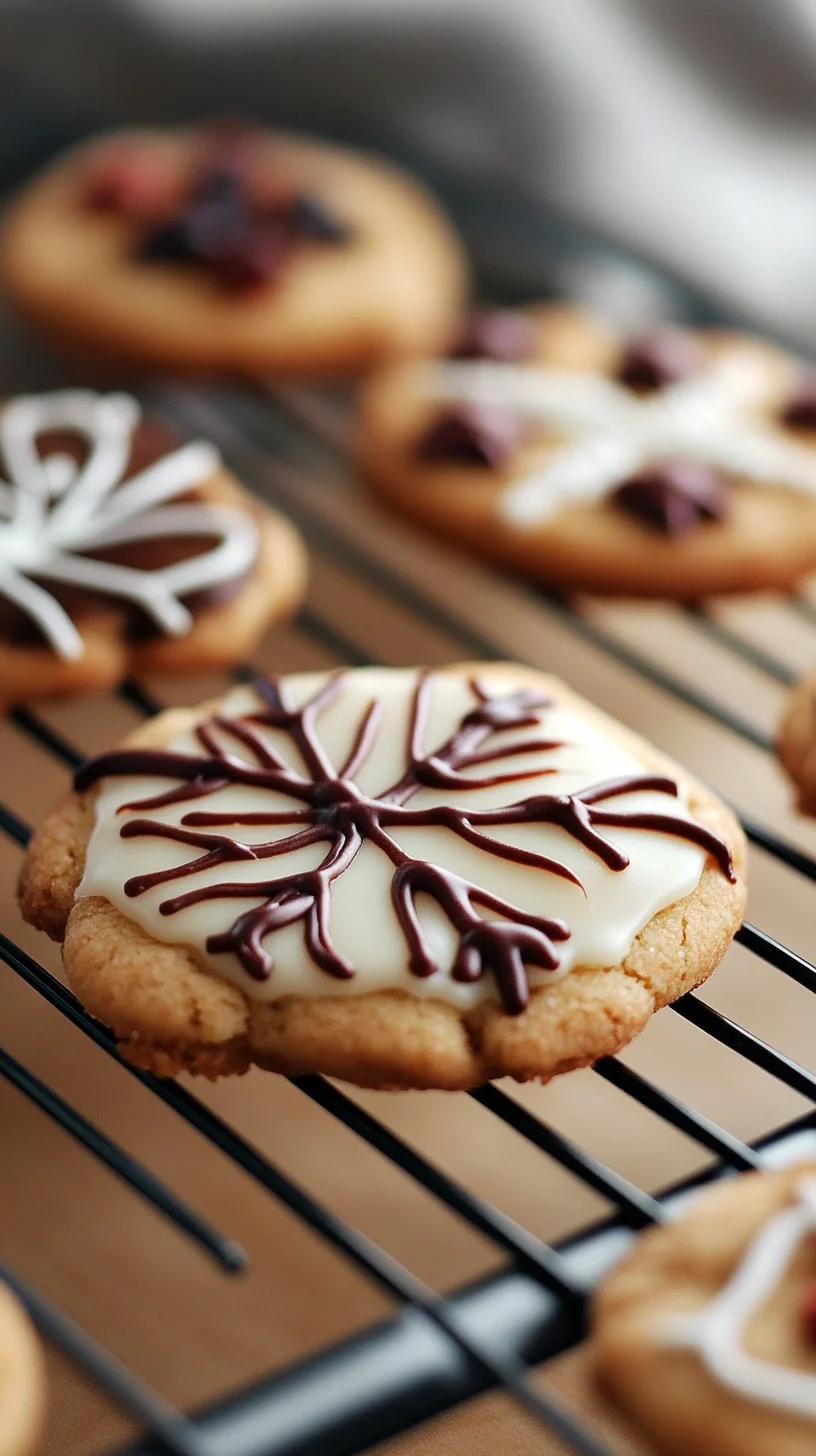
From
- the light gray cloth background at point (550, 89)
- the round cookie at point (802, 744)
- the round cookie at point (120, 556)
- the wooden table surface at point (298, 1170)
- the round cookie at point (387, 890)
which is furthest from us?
the light gray cloth background at point (550, 89)

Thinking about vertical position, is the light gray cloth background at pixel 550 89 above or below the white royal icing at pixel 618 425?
above

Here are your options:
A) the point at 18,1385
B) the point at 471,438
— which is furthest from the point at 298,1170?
the point at 471,438

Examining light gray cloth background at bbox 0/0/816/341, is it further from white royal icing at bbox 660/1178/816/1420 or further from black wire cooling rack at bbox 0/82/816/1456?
white royal icing at bbox 660/1178/816/1420

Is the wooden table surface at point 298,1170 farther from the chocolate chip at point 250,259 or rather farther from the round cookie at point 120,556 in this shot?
the chocolate chip at point 250,259

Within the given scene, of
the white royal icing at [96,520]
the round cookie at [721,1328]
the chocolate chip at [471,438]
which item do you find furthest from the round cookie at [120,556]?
the round cookie at [721,1328]

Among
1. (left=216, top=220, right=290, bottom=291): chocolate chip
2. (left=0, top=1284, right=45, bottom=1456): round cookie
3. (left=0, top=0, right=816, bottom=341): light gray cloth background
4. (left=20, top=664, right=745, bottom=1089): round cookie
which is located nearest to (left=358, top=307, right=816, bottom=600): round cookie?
(left=216, top=220, right=290, bottom=291): chocolate chip

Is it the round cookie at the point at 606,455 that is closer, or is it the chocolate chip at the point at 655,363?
the round cookie at the point at 606,455

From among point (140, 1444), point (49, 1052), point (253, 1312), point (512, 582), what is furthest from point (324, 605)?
point (140, 1444)

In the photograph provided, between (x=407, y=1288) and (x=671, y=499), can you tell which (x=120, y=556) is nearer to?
(x=671, y=499)
